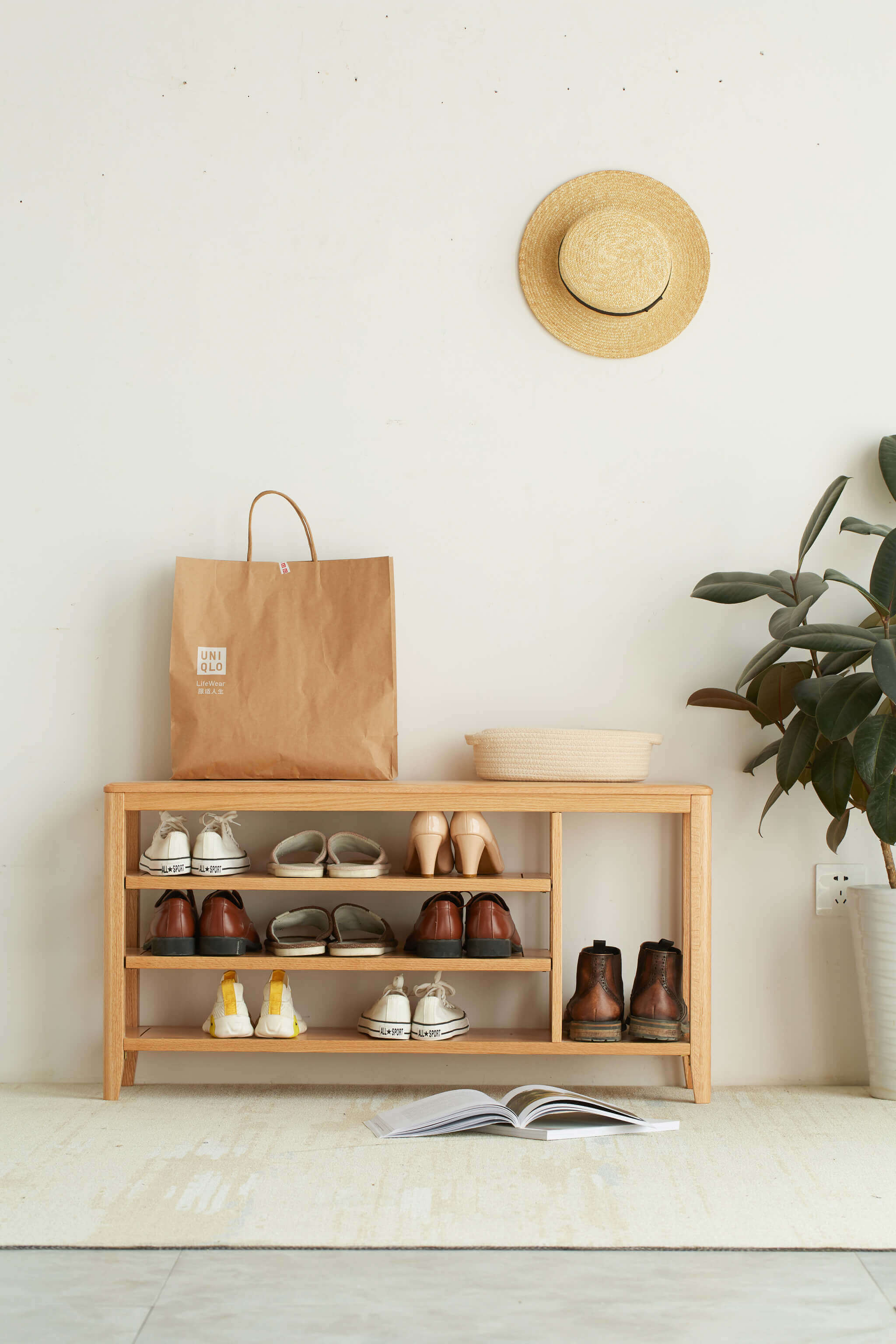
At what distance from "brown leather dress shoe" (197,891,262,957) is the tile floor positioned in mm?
543

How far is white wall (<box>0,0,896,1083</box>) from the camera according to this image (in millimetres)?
1877

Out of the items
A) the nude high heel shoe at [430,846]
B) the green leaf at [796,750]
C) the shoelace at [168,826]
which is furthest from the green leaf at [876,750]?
the shoelace at [168,826]

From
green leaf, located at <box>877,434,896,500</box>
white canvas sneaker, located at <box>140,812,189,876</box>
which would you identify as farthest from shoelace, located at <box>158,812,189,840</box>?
green leaf, located at <box>877,434,896,500</box>

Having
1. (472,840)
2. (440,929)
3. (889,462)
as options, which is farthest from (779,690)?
(440,929)

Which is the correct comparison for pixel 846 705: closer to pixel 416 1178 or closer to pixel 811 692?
pixel 811 692

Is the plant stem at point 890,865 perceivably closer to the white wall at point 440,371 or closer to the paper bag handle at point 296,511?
the white wall at point 440,371

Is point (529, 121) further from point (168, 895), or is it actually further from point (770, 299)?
point (168, 895)

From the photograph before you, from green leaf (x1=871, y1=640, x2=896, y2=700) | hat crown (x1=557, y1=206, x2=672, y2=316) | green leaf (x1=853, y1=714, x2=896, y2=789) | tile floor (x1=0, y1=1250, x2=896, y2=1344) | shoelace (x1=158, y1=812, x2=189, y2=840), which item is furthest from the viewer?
hat crown (x1=557, y1=206, x2=672, y2=316)

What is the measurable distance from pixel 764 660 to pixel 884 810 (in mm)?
302

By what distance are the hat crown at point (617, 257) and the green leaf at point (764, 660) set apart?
672mm

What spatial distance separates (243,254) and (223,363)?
0.70 feet

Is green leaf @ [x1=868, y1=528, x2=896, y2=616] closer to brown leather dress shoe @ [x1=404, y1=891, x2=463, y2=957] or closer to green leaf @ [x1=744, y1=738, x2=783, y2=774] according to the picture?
green leaf @ [x1=744, y1=738, x2=783, y2=774]

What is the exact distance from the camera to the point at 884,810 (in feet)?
5.05

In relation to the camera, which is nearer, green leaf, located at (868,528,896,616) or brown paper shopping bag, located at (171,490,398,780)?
green leaf, located at (868,528,896,616)
